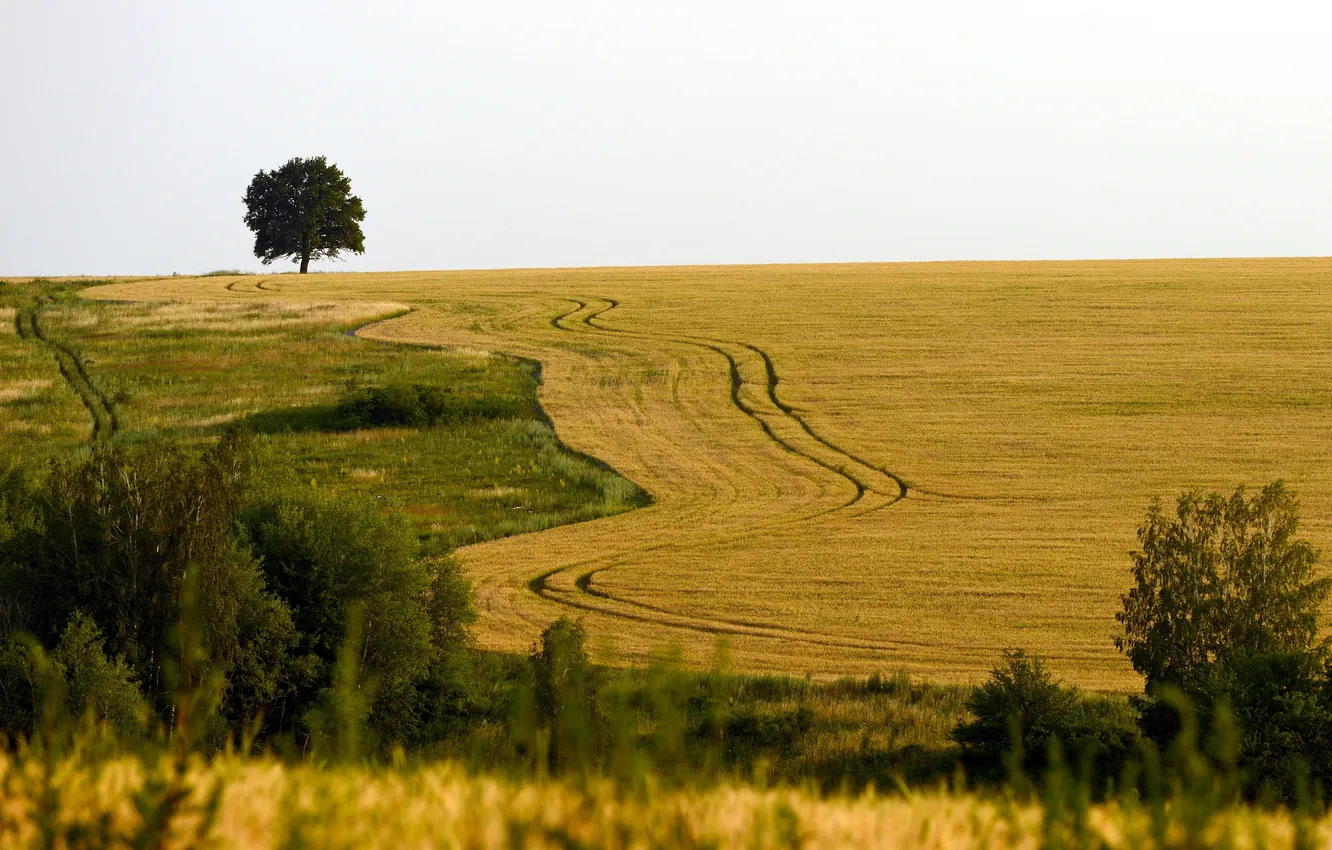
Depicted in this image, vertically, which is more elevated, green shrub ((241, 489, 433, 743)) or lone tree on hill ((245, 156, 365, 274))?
lone tree on hill ((245, 156, 365, 274))

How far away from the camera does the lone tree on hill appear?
86875 mm

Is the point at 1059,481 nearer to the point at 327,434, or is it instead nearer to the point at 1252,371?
the point at 1252,371

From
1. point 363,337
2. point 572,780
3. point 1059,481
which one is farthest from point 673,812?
point 363,337

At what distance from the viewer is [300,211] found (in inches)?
3425

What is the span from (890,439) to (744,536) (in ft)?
31.3

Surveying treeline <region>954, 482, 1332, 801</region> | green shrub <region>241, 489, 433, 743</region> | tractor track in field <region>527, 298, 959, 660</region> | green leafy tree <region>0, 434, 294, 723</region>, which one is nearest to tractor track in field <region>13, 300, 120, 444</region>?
tractor track in field <region>527, 298, 959, 660</region>

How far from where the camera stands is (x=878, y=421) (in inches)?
1553

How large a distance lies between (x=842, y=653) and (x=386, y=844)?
63.4 feet

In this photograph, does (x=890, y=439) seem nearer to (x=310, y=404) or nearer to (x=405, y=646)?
(x=310, y=404)

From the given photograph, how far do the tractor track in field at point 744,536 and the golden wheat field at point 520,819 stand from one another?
19109mm

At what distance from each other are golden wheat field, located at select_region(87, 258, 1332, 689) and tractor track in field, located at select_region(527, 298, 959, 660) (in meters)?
0.08

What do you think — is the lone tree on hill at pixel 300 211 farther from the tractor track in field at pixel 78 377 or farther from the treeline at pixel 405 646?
the treeline at pixel 405 646

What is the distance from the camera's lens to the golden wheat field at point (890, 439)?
77.6ft

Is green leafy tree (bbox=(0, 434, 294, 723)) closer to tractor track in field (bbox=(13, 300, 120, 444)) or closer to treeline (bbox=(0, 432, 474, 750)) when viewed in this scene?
treeline (bbox=(0, 432, 474, 750))
